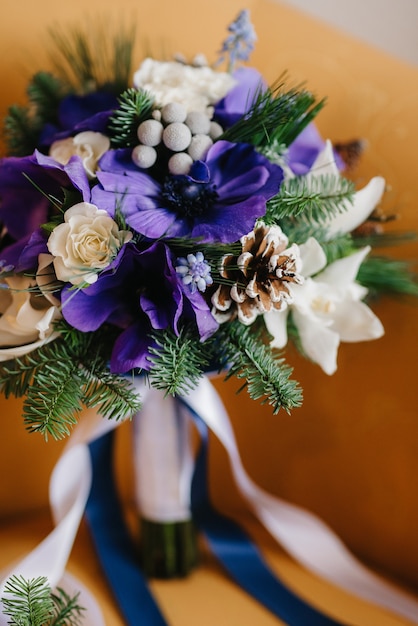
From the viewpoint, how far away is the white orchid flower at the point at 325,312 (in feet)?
1.93

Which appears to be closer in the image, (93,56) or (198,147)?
(198,147)

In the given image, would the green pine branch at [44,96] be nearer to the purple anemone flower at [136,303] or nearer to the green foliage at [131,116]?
the green foliage at [131,116]

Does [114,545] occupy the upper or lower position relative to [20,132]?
lower

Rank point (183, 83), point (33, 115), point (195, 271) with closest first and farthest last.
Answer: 1. point (195, 271)
2. point (183, 83)
3. point (33, 115)

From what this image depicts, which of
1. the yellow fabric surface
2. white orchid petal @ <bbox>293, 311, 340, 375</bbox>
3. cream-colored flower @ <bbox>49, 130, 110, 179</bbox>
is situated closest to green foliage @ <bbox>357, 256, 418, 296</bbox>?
the yellow fabric surface

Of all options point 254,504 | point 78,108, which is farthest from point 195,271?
point 254,504

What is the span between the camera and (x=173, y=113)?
54 centimetres

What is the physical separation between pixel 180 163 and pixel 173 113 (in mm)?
49

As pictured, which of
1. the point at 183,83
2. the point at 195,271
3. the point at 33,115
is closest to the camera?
the point at 195,271

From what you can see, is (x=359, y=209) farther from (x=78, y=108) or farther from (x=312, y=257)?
(x=78, y=108)

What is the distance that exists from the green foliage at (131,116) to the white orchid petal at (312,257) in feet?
0.64

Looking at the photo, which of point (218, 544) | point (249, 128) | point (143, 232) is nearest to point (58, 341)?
point (143, 232)

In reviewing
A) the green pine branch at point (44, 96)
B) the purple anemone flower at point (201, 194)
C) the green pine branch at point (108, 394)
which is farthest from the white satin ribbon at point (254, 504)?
the green pine branch at point (44, 96)

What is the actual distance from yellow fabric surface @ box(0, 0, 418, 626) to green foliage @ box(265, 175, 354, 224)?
14 centimetres
